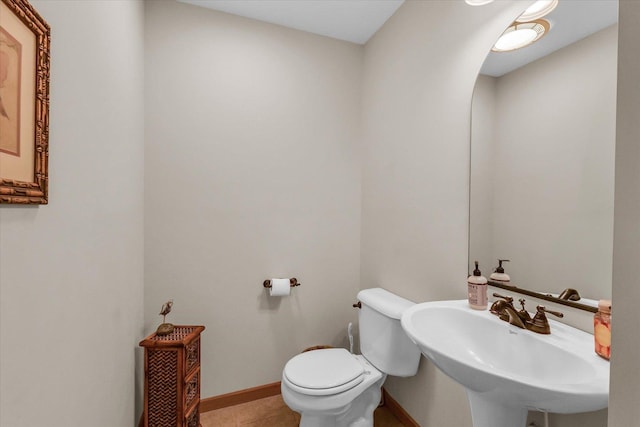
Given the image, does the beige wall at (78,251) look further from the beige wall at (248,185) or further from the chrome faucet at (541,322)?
the chrome faucet at (541,322)

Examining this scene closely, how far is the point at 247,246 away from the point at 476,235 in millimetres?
1356

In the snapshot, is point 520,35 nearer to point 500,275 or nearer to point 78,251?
point 500,275

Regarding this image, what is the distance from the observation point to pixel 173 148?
6.11 ft

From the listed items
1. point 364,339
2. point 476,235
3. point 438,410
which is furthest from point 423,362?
point 476,235

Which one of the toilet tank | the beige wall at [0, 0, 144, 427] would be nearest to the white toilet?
the toilet tank

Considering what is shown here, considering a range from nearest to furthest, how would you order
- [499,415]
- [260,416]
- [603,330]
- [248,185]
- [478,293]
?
[603,330] < [499,415] < [478,293] < [260,416] < [248,185]

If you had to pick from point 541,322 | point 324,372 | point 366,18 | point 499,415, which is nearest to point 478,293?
point 541,322

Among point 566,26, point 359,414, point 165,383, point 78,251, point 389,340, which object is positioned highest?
point 566,26

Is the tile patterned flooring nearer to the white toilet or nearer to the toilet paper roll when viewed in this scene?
the white toilet

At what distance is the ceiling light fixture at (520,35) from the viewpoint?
1.17 metres

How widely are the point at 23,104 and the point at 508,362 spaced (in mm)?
1556

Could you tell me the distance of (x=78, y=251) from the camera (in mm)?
944

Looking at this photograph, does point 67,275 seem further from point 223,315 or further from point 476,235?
point 476,235

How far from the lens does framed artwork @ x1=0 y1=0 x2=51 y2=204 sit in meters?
0.60
